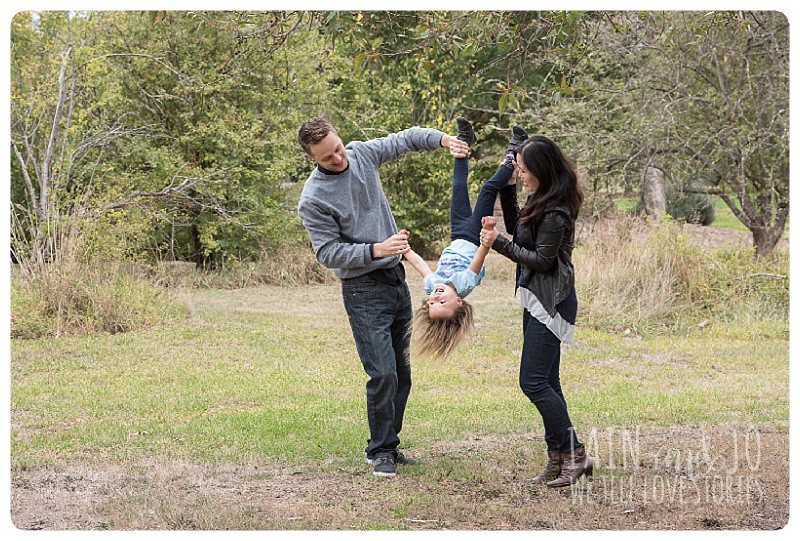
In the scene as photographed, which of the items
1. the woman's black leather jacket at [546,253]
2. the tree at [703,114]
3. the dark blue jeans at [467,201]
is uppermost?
the tree at [703,114]

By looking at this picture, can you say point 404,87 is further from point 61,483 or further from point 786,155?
point 61,483

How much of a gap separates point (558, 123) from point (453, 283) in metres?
8.44

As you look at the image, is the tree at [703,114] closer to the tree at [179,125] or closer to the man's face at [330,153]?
the tree at [179,125]

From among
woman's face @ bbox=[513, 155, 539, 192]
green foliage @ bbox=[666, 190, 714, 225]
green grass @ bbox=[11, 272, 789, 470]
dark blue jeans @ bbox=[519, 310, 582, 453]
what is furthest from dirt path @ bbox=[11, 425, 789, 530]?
green foliage @ bbox=[666, 190, 714, 225]

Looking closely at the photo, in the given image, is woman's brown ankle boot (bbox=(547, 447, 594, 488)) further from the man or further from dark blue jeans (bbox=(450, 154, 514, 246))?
dark blue jeans (bbox=(450, 154, 514, 246))

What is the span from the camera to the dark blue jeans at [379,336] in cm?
442

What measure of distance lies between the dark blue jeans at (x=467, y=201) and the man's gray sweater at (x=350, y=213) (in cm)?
20

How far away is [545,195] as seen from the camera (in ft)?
13.3

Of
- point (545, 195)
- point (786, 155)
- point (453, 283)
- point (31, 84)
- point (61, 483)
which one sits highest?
point (31, 84)

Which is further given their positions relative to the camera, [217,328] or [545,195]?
[217,328]

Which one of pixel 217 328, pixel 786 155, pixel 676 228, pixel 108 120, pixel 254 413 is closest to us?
pixel 254 413

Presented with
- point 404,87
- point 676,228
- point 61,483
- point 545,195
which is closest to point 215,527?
point 61,483

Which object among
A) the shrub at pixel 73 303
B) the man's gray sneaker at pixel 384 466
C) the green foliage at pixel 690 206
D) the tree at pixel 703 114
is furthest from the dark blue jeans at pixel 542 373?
the green foliage at pixel 690 206

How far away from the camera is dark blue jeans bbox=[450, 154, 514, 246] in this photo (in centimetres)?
429
